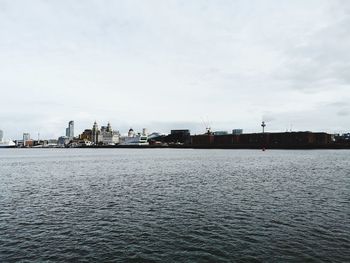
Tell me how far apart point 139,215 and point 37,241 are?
988 centimetres

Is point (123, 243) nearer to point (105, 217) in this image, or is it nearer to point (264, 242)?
point (105, 217)

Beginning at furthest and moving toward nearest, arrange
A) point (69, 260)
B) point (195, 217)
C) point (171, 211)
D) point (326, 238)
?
point (171, 211)
point (195, 217)
point (326, 238)
point (69, 260)

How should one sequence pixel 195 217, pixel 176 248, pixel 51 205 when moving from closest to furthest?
pixel 176 248 < pixel 195 217 < pixel 51 205

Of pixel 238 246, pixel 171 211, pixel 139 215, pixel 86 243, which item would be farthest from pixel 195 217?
pixel 86 243

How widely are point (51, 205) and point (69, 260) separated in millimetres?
16886

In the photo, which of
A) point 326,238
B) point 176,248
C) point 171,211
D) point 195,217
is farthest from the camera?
point 171,211

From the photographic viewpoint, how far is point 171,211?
31.0m

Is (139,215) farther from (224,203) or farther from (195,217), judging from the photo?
(224,203)

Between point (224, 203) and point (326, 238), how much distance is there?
13466mm

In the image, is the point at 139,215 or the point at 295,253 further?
the point at 139,215

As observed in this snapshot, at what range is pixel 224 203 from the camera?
34469 mm

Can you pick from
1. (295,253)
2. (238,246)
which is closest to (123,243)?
(238,246)

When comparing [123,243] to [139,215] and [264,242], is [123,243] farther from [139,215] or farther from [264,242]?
[264,242]

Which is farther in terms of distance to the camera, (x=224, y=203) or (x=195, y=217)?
(x=224, y=203)
